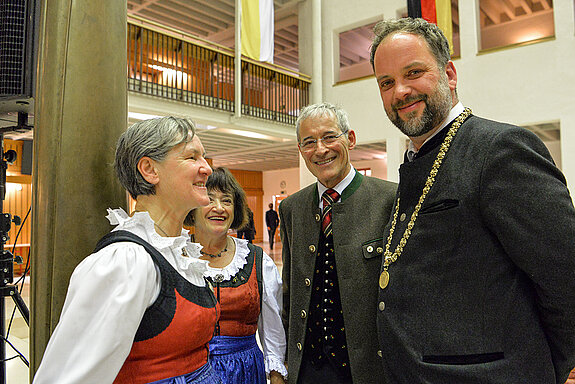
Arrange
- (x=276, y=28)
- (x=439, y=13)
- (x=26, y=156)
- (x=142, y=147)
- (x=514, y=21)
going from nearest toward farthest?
(x=142, y=147) → (x=26, y=156) → (x=439, y=13) → (x=514, y=21) → (x=276, y=28)

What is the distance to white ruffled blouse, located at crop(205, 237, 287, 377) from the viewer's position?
6.42 feet

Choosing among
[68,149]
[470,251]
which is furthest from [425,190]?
[68,149]

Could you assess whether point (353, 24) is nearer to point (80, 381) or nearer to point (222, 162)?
point (222, 162)

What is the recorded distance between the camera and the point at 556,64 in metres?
7.93

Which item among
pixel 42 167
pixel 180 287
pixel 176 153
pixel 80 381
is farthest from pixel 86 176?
pixel 80 381

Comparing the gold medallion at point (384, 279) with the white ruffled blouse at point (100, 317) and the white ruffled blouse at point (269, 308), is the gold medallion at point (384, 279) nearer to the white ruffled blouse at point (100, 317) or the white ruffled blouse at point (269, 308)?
the white ruffled blouse at point (100, 317)

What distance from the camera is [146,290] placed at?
3.43ft

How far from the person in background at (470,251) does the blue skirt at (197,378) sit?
527mm

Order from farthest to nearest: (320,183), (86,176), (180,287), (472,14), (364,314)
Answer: (472,14)
(320,183)
(364,314)
(86,176)
(180,287)

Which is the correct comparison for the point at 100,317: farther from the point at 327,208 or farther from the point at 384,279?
the point at 327,208

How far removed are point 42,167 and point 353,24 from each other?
1048 cm

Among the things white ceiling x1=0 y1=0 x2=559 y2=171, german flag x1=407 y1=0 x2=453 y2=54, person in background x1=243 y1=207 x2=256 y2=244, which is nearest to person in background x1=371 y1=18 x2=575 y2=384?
person in background x1=243 y1=207 x2=256 y2=244

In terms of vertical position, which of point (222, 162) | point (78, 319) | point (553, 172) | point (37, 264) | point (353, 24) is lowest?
point (78, 319)

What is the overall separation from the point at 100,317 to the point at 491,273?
3.20ft
